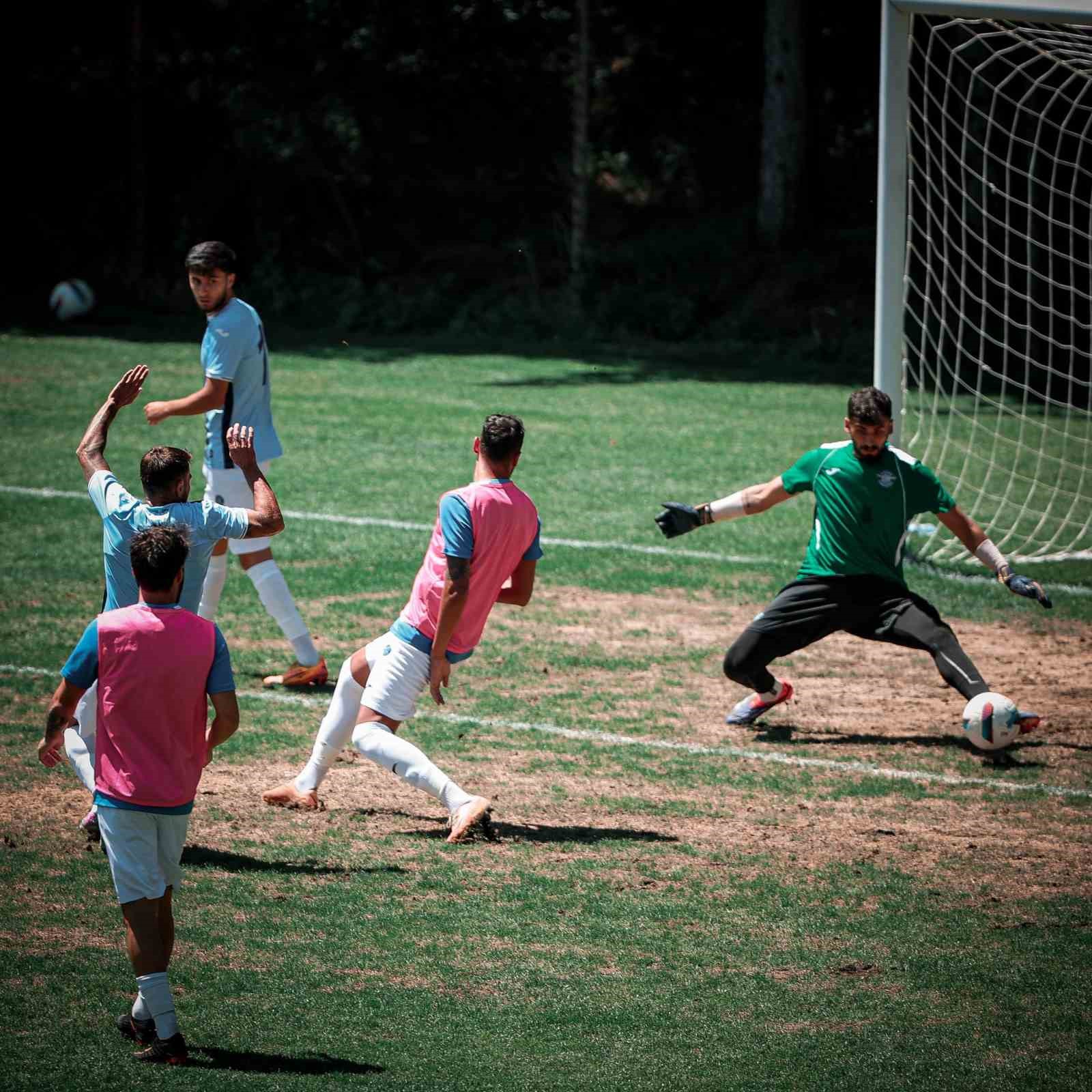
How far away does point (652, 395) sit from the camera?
2128cm

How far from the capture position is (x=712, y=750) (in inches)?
316

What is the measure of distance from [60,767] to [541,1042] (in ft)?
11.4

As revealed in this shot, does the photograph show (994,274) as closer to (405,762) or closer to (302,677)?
(302,677)

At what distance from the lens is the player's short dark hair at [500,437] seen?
6.36 meters

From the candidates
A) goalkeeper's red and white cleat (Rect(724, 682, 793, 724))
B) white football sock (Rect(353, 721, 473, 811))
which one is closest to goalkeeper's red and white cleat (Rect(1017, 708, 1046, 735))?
goalkeeper's red and white cleat (Rect(724, 682, 793, 724))

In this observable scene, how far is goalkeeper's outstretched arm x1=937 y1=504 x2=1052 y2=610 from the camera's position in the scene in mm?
7848

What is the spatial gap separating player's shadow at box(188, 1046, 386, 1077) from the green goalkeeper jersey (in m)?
4.33

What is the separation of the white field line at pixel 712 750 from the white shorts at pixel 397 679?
5.31 ft

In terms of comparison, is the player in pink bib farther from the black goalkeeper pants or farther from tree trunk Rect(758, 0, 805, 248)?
tree trunk Rect(758, 0, 805, 248)

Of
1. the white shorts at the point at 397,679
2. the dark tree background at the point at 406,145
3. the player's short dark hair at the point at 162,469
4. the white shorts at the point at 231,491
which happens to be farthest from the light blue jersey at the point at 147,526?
the dark tree background at the point at 406,145

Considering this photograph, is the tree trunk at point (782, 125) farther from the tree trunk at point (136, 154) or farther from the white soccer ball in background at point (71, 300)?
the tree trunk at point (136, 154)

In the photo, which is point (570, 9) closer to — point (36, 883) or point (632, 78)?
point (632, 78)

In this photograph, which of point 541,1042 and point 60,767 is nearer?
point 541,1042

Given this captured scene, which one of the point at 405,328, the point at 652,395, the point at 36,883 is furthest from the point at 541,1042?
the point at 405,328
